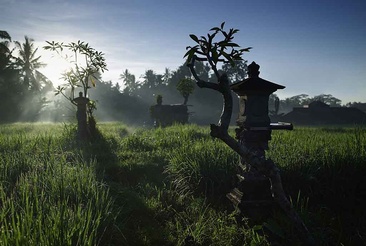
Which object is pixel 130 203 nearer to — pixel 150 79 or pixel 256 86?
pixel 256 86

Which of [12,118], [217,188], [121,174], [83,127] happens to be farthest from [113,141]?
[12,118]

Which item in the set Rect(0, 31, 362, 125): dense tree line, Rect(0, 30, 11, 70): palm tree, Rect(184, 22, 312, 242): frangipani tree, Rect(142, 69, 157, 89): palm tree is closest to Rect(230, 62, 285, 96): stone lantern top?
Rect(184, 22, 312, 242): frangipani tree

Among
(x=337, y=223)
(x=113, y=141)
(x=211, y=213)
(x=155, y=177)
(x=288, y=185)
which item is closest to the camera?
(x=337, y=223)

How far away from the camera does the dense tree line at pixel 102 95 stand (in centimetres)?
2886

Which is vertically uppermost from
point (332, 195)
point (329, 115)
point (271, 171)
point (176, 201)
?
point (329, 115)

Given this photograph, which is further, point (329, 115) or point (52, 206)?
point (329, 115)

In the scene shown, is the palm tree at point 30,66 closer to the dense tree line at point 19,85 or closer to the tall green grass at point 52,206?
the dense tree line at point 19,85

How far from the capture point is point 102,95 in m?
47.7

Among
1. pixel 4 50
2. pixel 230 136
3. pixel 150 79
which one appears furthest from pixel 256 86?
pixel 150 79

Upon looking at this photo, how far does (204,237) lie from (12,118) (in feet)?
110

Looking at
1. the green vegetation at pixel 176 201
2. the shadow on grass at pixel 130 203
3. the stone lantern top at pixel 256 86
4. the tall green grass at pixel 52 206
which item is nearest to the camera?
the tall green grass at pixel 52 206

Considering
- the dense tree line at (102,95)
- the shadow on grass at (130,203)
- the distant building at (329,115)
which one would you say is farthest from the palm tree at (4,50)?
the distant building at (329,115)

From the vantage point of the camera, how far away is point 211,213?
3.93 m

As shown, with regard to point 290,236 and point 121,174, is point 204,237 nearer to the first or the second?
point 290,236
